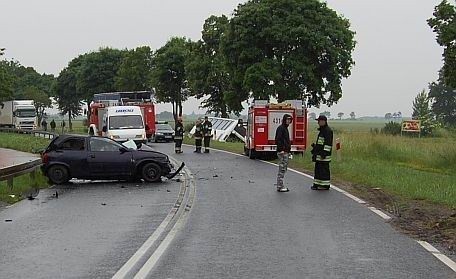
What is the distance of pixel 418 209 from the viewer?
14.0 m

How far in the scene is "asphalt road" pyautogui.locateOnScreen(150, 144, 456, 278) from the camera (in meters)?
8.26

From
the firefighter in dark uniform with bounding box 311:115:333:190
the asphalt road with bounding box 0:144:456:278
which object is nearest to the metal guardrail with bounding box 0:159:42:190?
the asphalt road with bounding box 0:144:456:278

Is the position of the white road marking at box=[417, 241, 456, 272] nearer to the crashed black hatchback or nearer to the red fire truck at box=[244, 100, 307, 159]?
the crashed black hatchback

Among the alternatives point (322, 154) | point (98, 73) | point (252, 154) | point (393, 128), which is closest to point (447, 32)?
point (252, 154)

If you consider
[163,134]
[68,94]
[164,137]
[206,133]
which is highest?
[68,94]

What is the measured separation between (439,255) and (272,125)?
22095 millimetres

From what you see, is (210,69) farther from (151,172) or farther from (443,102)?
(443,102)

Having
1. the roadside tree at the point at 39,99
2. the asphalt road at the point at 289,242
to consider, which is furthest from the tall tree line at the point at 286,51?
the roadside tree at the point at 39,99

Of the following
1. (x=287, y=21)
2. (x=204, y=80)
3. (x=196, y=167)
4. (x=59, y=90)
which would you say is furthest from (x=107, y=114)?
(x=59, y=90)

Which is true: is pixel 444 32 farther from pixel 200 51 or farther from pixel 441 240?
pixel 200 51

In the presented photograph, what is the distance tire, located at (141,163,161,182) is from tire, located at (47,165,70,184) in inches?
84.1

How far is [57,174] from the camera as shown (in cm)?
2008

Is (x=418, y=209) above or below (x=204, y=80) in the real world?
below

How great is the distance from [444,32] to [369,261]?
20.0 m
